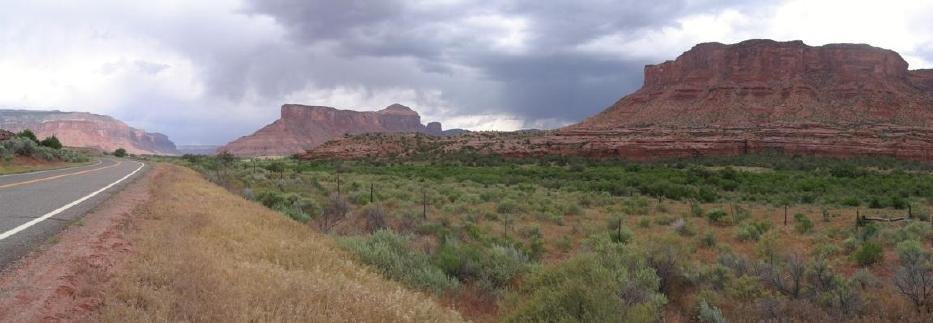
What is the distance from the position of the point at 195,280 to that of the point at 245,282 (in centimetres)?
48

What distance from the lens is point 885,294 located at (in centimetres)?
1023

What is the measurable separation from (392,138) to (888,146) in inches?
2625

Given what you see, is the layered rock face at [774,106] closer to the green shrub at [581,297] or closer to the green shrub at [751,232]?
the green shrub at [751,232]

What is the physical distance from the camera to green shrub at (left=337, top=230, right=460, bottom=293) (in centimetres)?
844

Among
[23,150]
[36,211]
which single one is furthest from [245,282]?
[23,150]

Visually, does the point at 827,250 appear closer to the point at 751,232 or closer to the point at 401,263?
the point at 751,232

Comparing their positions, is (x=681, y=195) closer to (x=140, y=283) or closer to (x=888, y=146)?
(x=140, y=283)

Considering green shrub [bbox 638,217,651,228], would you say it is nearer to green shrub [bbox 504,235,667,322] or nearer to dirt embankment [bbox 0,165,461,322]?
green shrub [bbox 504,235,667,322]

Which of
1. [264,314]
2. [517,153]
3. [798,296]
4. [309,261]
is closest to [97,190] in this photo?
[309,261]

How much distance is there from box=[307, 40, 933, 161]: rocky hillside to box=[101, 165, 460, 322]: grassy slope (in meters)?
64.6

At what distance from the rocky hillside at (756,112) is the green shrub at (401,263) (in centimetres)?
6236

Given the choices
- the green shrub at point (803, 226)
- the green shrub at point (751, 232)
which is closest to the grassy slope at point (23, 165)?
the green shrub at point (751, 232)

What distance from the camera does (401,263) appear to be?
9.05 metres

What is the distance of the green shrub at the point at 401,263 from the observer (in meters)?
8.44
